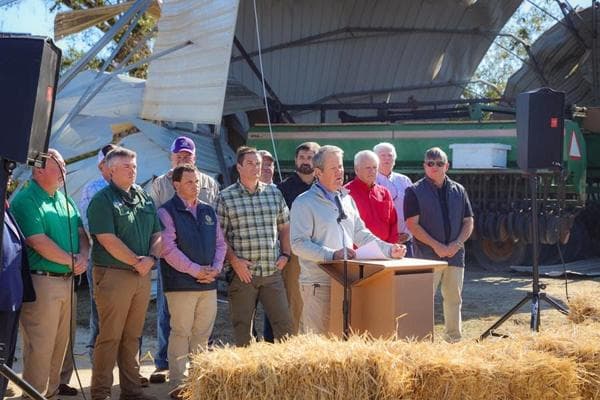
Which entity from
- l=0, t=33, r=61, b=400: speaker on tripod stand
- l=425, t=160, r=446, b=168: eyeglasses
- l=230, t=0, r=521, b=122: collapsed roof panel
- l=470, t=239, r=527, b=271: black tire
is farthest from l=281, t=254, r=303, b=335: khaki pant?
l=230, t=0, r=521, b=122: collapsed roof panel

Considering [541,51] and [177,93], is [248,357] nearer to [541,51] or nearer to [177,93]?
[177,93]

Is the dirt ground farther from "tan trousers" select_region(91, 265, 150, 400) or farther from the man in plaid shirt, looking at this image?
the man in plaid shirt

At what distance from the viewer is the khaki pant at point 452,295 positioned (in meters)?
7.38

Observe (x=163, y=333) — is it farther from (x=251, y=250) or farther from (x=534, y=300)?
(x=534, y=300)

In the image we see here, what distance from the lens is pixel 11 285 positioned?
16.5 ft

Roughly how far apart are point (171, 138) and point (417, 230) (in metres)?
5.15

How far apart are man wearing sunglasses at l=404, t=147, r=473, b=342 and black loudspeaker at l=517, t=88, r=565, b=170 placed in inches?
24.7

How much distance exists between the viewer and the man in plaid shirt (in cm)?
637

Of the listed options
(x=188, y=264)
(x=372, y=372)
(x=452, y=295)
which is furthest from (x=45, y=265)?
(x=452, y=295)

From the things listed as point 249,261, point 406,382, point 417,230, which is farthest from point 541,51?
point 406,382

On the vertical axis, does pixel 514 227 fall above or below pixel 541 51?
below

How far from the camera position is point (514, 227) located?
13.1 meters

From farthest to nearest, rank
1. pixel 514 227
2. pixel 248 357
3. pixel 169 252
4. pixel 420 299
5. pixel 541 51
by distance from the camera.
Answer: pixel 541 51
pixel 514 227
pixel 169 252
pixel 420 299
pixel 248 357

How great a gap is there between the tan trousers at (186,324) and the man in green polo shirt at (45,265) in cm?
77
